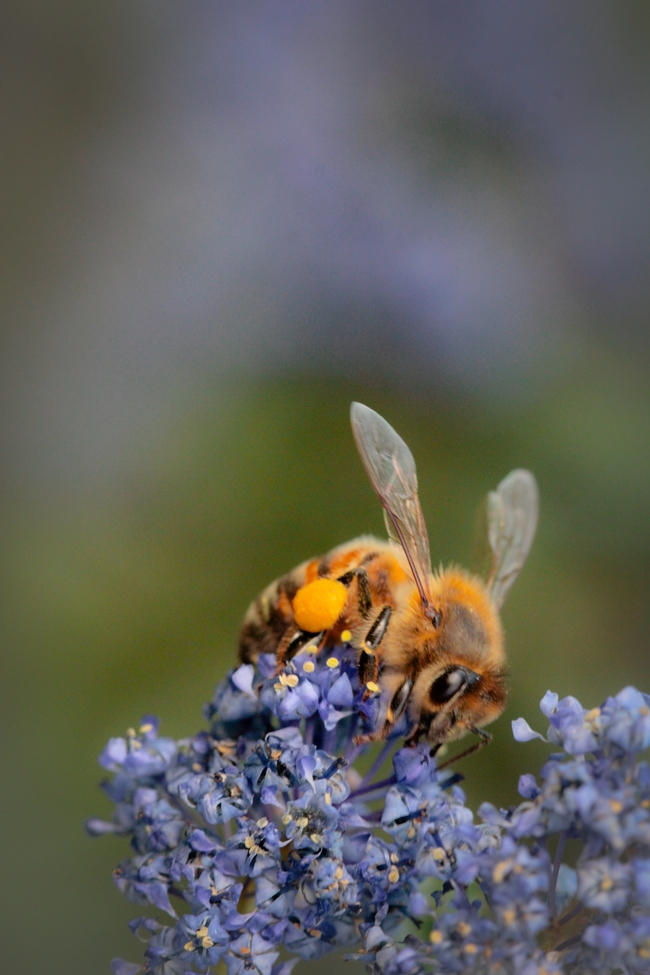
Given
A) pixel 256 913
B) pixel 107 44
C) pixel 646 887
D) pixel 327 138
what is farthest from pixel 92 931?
pixel 107 44

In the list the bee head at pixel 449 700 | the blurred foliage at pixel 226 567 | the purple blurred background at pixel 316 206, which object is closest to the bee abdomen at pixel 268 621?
the bee head at pixel 449 700

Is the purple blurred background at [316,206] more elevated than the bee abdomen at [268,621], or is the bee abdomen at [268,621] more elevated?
the purple blurred background at [316,206]

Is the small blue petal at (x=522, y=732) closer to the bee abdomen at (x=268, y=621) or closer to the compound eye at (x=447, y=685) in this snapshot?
the compound eye at (x=447, y=685)

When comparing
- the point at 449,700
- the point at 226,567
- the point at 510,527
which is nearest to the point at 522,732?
the point at 449,700

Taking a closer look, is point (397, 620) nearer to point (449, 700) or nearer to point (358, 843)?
point (449, 700)

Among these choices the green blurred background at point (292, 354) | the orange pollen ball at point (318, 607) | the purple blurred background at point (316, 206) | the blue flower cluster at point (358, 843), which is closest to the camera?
the blue flower cluster at point (358, 843)

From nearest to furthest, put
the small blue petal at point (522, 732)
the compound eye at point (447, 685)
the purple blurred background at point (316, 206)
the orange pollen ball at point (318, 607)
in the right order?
the small blue petal at point (522, 732), the compound eye at point (447, 685), the orange pollen ball at point (318, 607), the purple blurred background at point (316, 206)

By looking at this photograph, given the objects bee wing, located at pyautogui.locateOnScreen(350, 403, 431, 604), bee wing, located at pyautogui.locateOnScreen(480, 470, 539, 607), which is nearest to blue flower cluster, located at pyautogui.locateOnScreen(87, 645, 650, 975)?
bee wing, located at pyautogui.locateOnScreen(350, 403, 431, 604)
